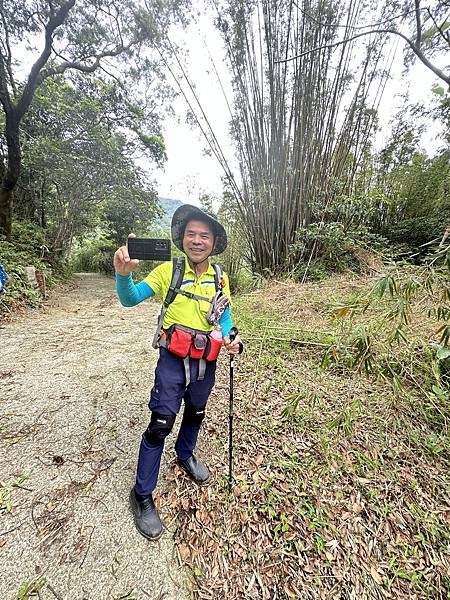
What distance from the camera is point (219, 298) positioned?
1209 millimetres

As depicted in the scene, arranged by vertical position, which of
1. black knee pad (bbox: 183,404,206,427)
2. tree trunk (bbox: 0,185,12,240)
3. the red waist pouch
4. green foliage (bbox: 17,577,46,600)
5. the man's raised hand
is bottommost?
green foliage (bbox: 17,577,46,600)

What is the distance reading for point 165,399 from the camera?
1.13 metres

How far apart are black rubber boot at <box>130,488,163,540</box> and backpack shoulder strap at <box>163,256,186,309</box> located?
3.14 ft

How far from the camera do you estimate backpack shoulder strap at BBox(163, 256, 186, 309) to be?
1146mm

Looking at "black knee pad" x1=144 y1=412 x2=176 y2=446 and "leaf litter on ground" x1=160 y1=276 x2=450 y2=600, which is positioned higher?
"black knee pad" x1=144 y1=412 x2=176 y2=446

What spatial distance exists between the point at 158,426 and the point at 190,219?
0.95 meters

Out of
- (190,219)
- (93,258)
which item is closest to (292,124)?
(190,219)

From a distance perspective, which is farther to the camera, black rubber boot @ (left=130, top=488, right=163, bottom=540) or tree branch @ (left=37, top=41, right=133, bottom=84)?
tree branch @ (left=37, top=41, right=133, bottom=84)

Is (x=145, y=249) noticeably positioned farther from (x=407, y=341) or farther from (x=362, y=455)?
(x=362, y=455)

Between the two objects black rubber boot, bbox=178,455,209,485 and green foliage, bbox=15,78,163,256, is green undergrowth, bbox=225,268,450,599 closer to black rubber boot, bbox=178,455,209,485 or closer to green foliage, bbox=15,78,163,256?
black rubber boot, bbox=178,455,209,485

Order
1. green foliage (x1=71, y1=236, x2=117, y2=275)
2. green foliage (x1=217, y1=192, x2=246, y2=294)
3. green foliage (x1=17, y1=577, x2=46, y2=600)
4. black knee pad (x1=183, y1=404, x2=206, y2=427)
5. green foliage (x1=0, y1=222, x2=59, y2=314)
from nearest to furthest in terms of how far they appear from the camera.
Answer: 1. green foliage (x1=17, y1=577, x2=46, y2=600)
2. black knee pad (x1=183, y1=404, x2=206, y2=427)
3. green foliage (x1=0, y1=222, x2=59, y2=314)
4. green foliage (x1=217, y1=192, x2=246, y2=294)
5. green foliage (x1=71, y1=236, x2=117, y2=275)

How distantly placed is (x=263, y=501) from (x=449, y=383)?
148cm

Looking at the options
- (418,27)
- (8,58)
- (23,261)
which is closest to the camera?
(418,27)

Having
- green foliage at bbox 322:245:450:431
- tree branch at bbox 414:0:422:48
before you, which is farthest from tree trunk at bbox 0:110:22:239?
green foliage at bbox 322:245:450:431
